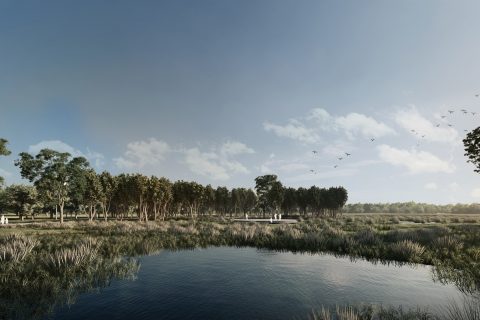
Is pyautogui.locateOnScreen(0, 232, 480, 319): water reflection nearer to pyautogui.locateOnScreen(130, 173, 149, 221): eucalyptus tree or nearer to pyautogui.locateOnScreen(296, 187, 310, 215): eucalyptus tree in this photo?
A: pyautogui.locateOnScreen(130, 173, 149, 221): eucalyptus tree

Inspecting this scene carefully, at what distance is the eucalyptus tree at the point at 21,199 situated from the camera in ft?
331

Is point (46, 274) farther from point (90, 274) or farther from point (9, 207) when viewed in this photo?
point (9, 207)

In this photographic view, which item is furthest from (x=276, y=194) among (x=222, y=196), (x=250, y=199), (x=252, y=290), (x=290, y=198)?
(x=252, y=290)

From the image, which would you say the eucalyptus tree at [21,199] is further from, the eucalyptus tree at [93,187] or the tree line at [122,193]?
the eucalyptus tree at [93,187]

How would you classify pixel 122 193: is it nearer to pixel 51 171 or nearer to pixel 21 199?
pixel 51 171

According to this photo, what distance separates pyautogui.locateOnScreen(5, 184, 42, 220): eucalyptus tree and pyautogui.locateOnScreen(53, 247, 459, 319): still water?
109960 millimetres

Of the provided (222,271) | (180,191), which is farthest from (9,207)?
(222,271)

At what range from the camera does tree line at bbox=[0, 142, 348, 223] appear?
191 feet

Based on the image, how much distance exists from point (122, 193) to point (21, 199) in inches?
2118

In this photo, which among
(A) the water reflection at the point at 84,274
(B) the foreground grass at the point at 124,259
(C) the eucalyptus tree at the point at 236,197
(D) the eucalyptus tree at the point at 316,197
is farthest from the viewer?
(C) the eucalyptus tree at the point at 236,197

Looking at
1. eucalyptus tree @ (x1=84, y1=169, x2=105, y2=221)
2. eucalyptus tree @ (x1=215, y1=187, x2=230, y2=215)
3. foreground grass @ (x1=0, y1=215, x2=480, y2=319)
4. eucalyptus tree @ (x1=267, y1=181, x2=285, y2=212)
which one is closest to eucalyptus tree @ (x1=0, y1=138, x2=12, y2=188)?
foreground grass @ (x1=0, y1=215, x2=480, y2=319)

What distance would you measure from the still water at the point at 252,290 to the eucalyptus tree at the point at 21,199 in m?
110

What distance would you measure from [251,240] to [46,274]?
17.6 m

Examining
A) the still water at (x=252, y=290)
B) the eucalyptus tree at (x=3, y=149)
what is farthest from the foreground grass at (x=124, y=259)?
the eucalyptus tree at (x=3, y=149)
